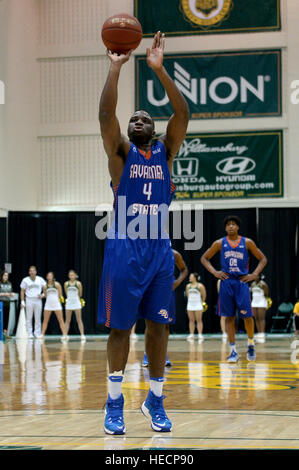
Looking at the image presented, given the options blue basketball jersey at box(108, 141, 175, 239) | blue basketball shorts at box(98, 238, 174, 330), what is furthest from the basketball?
blue basketball shorts at box(98, 238, 174, 330)

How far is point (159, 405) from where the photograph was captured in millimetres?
4844

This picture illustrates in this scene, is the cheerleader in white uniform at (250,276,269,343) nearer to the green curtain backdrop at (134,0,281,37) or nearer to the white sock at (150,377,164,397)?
the green curtain backdrop at (134,0,281,37)

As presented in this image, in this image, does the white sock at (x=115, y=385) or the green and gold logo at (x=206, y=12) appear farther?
the green and gold logo at (x=206, y=12)

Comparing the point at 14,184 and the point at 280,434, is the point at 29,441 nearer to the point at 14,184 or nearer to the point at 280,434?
the point at 280,434

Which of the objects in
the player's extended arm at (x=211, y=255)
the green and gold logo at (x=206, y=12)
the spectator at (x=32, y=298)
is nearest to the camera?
the player's extended arm at (x=211, y=255)

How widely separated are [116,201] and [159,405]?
1375 mm

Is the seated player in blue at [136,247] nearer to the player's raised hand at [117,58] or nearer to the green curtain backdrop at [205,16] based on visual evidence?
the player's raised hand at [117,58]

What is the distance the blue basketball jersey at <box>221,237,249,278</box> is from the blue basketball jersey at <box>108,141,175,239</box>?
19.9ft

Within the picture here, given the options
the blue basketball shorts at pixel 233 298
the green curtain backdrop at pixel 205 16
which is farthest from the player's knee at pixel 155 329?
the green curtain backdrop at pixel 205 16

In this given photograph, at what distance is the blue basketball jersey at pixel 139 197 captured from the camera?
4.78 meters

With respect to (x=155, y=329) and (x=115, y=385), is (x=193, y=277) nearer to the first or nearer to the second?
A: (x=155, y=329)
